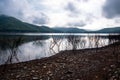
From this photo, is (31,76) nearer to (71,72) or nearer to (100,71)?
(71,72)

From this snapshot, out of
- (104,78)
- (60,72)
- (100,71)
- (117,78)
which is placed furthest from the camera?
(60,72)

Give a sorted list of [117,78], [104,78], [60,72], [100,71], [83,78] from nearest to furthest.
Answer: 1. [117,78]
2. [104,78]
3. [83,78]
4. [100,71]
5. [60,72]

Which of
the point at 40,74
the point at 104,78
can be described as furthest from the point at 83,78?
the point at 40,74

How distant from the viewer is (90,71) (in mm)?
13727

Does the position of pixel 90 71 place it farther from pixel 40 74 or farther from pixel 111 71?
pixel 40 74

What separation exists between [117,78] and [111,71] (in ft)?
5.69

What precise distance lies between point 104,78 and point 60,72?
3.78 m

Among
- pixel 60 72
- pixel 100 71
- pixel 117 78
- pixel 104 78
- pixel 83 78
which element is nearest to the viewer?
pixel 117 78

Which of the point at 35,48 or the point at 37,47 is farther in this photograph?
the point at 37,47

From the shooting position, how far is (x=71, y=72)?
45.8 feet

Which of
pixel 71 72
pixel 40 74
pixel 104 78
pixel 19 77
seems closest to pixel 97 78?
pixel 104 78

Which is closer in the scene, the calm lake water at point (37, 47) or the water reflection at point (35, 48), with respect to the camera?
the water reflection at point (35, 48)

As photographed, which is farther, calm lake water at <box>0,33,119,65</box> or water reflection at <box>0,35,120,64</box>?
calm lake water at <box>0,33,119,65</box>

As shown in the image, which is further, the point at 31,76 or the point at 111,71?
the point at 31,76
